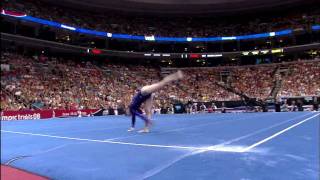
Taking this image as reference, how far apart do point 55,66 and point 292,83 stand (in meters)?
30.9

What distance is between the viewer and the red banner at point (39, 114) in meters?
28.9

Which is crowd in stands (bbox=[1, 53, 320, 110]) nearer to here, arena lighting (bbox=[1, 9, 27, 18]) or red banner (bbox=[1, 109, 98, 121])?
red banner (bbox=[1, 109, 98, 121])

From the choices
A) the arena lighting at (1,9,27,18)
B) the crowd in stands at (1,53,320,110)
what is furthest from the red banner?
the arena lighting at (1,9,27,18)

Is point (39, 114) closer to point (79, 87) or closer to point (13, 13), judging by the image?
point (79, 87)

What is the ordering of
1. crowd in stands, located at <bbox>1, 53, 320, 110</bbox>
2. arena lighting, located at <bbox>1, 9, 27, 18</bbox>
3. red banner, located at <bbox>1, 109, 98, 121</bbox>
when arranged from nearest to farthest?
red banner, located at <bbox>1, 109, 98, 121</bbox> → crowd in stands, located at <bbox>1, 53, 320, 110</bbox> → arena lighting, located at <bbox>1, 9, 27, 18</bbox>

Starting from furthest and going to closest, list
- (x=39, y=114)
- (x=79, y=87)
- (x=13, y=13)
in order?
1. (x=79, y=87)
2. (x=13, y=13)
3. (x=39, y=114)

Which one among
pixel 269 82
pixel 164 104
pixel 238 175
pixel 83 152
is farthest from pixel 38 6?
pixel 238 175

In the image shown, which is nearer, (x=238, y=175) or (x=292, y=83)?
(x=238, y=175)

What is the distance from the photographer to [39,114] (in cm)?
3128

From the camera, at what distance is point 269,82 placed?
4934 cm

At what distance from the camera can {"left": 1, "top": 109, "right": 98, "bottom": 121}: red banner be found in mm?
28911

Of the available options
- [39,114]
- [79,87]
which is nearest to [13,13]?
[79,87]

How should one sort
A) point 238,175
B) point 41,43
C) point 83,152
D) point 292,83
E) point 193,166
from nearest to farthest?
point 238,175 < point 193,166 < point 83,152 < point 41,43 < point 292,83

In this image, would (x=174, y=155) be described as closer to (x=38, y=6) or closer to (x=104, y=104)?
(x=104, y=104)
